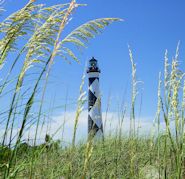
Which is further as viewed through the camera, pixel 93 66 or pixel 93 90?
pixel 93 66

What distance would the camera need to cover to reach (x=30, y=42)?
2607 millimetres

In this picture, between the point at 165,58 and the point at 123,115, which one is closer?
the point at 165,58

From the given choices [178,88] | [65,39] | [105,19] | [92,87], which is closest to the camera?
[65,39]

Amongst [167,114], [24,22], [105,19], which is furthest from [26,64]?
[167,114]

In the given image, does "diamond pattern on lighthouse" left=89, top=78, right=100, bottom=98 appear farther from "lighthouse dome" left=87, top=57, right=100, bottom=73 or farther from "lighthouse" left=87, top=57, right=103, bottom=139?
"lighthouse dome" left=87, top=57, right=100, bottom=73

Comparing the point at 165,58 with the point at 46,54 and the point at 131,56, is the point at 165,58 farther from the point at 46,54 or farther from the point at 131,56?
the point at 46,54

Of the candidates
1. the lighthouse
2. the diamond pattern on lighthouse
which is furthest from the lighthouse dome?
the diamond pattern on lighthouse

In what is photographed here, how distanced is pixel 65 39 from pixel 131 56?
108 centimetres

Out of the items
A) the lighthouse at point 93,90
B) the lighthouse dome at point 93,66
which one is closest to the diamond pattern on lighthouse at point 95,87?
the lighthouse at point 93,90

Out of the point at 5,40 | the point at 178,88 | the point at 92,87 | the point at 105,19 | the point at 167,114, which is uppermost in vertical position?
the point at 92,87

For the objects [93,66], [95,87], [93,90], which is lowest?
[93,90]

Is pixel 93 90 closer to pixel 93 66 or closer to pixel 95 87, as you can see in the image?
pixel 95 87

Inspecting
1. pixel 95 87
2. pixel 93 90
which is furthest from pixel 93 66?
pixel 93 90

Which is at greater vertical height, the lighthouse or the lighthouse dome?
the lighthouse dome
